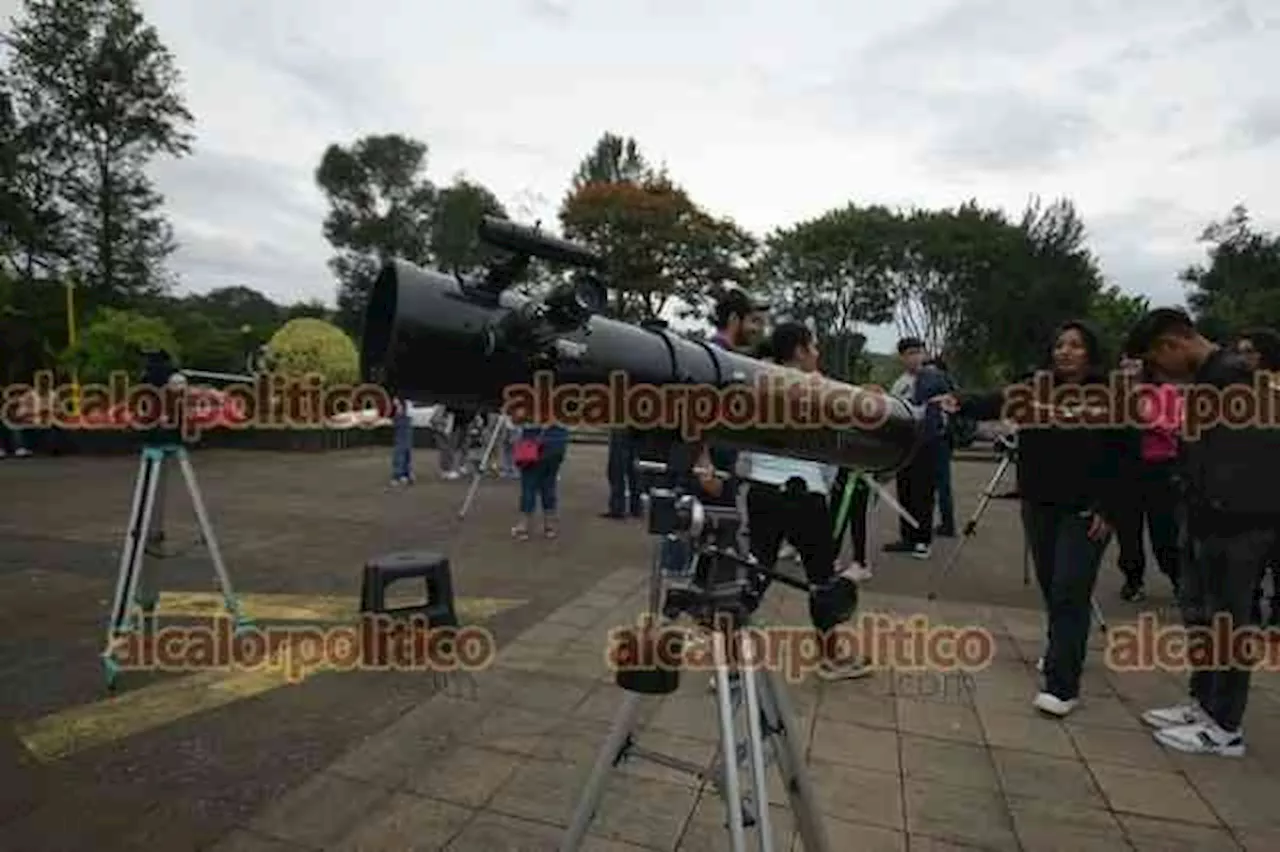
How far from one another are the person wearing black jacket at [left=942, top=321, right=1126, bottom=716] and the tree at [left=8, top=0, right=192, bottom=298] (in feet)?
89.3

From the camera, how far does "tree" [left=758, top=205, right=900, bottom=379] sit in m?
40.1

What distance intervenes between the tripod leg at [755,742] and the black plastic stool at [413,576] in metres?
2.99

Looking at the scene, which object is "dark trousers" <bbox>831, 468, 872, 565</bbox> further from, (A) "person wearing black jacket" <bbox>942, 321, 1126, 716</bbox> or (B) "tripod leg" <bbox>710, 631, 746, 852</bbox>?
(B) "tripod leg" <bbox>710, 631, 746, 852</bbox>

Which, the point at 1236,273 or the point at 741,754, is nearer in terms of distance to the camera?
the point at 741,754

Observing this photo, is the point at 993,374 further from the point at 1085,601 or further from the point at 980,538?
the point at 1085,601

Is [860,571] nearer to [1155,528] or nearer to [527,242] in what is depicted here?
[1155,528]

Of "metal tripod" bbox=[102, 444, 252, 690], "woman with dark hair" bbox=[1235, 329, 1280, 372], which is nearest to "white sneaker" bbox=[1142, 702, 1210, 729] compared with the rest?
"woman with dark hair" bbox=[1235, 329, 1280, 372]

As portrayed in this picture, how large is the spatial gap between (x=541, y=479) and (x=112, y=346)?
38.4ft

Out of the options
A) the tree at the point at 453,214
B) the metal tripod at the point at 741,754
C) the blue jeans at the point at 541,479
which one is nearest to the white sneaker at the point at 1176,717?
the metal tripod at the point at 741,754

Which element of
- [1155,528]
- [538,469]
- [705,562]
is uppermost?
[705,562]

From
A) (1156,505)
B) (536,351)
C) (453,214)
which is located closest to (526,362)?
(536,351)

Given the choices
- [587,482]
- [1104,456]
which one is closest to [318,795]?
[1104,456]

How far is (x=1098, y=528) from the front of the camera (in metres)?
3.80

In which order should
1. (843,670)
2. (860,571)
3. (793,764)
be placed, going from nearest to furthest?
(793,764) → (843,670) → (860,571)
